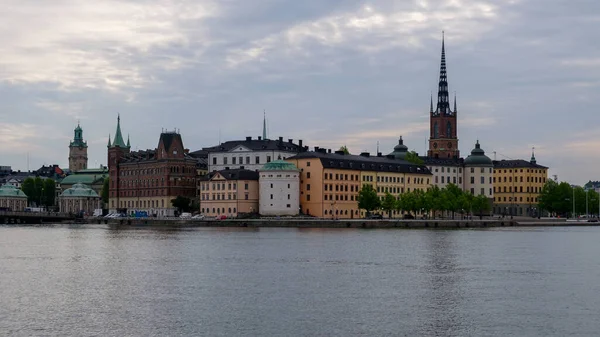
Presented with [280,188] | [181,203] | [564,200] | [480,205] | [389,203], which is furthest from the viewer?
[564,200]

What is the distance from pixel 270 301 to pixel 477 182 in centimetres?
15405

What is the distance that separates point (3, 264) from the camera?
63.2m

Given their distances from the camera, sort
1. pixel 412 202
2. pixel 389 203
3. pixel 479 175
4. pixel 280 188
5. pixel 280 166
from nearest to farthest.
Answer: pixel 412 202
pixel 280 188
pixel 389 203
pixel 280 166
pixel 479 175

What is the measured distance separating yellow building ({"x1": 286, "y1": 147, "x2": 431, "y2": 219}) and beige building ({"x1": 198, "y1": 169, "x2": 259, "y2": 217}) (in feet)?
25.4

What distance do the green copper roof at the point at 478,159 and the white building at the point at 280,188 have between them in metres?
57.8

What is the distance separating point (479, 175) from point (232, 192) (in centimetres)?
6300

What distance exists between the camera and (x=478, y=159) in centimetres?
19438

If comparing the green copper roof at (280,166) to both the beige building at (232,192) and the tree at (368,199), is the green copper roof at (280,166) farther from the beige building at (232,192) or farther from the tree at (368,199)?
the tree at (368,199)

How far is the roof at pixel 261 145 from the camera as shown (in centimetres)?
16700

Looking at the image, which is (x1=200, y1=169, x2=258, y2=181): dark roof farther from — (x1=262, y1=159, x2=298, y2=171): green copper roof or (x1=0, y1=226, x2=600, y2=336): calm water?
(x1=0, y1=226, x2=600, y2=336): calm water

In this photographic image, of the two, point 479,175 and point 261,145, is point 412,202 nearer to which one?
point 261,145

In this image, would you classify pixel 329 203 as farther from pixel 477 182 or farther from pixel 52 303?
pixel 52 303

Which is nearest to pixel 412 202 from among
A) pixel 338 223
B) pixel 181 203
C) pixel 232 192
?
pixel 338 223

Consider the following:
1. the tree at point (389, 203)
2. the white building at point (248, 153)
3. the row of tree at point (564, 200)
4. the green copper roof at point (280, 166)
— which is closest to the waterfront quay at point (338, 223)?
the tree at point (389, 203)
